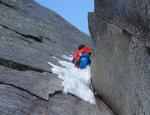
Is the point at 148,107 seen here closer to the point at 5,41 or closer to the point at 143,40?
the point at 143,40

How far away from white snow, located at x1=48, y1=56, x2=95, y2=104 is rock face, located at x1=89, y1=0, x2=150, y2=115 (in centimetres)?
39

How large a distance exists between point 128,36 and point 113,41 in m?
0.94

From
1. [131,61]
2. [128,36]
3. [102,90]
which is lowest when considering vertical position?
[102,90]

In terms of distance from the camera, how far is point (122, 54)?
8.76 metres

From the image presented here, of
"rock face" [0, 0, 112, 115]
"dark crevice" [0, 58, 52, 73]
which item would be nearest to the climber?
"rock face" [0, 0, 112, 115]

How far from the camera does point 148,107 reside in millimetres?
7562

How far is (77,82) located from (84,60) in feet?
10.7

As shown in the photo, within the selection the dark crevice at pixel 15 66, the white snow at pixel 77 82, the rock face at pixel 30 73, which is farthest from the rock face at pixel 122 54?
the dark crevice at pixel 15 66

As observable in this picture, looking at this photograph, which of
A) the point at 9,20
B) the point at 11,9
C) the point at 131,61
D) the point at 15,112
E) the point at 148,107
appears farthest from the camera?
the point at 11,9

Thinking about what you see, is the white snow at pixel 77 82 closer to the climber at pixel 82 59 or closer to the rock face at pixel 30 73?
the rock face at pixel 30 73

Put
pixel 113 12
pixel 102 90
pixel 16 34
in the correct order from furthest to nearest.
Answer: pixel 16 34 → pixel 102 90 → pixel 113 12

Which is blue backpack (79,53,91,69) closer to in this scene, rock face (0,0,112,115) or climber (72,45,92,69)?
climber (72,45,92,69)

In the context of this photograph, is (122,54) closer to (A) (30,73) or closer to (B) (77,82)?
(B) (77,82)

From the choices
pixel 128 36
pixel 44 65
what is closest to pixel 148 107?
pixel 128 36
